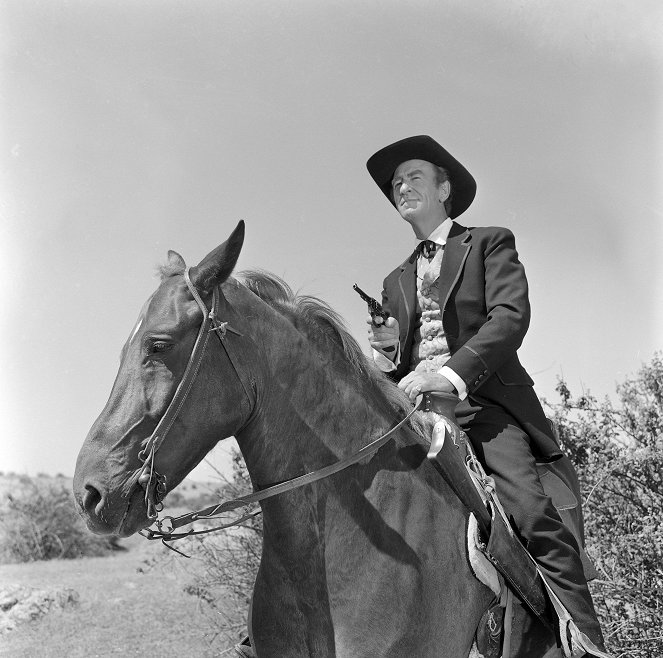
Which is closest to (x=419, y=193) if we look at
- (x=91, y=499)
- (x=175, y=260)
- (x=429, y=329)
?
(x=429, y=329)

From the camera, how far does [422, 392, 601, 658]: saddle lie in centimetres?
314

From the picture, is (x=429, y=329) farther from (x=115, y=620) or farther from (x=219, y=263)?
(x=115, y=620)

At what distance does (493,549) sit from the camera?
3.10 meters

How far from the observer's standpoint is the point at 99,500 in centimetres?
260

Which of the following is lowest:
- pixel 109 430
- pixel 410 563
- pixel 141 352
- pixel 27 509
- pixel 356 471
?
pixel 27 509

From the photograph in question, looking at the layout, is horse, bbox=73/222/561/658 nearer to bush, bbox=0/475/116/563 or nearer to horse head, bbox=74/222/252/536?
horse head, bbox=74/222/252/536

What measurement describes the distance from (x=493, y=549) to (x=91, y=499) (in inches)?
64.3

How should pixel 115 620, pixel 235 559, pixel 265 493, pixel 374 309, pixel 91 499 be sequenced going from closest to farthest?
pixel 91 499 < pixel 265 493 < pixel 374 309 < pixel 235 559 < pixel 115 620

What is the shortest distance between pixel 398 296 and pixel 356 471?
1403 mm

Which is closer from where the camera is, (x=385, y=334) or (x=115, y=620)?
(x=385, y=334)

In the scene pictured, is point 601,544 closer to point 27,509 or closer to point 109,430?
point 109,430

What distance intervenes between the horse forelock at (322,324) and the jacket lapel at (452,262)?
A: 665mm

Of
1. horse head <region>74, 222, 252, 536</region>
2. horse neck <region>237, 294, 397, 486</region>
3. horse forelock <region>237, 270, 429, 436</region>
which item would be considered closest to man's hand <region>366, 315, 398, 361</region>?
horse forelock <region>237, 270, 429, 436</region>

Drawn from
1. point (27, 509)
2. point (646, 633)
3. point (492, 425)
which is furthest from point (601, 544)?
point (27, 509)
